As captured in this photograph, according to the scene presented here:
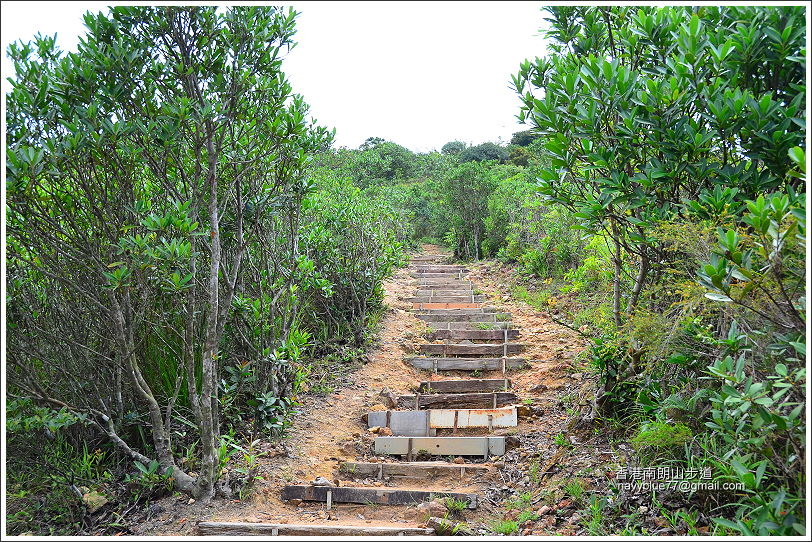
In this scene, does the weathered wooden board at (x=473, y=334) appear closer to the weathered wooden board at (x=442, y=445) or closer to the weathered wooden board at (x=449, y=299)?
the weathered wooden board at (x=449, y=299)

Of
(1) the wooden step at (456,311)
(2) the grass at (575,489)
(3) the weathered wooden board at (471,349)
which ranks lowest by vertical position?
(2) the grass at (575,489)

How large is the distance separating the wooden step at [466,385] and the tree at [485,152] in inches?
1044

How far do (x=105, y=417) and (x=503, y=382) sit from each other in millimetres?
3790

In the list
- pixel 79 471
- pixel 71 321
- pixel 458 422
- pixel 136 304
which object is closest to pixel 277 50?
pixel 136 304

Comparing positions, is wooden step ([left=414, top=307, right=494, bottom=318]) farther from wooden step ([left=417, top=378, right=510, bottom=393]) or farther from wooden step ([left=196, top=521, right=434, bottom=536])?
wooden step ([left=196, top=521, right=434, bottom=536])

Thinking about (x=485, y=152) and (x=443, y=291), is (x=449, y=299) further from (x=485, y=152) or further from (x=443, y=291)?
(x=485, y=152)

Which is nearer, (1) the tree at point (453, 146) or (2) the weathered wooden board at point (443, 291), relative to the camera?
(2) the weathered wooden board at point (443, 291)

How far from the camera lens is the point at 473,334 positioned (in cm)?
797

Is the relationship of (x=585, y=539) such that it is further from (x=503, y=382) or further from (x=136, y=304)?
(x=503, y=382)

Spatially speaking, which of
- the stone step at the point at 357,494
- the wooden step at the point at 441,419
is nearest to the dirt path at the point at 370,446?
the stone step at the point at 357,494

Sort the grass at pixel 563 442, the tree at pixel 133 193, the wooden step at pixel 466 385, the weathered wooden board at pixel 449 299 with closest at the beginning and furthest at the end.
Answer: the tree at pixel 133 193 → the grass at pixel 563 442 → the wooden step at pixel 466 385 → the weathered wooden board at pixel 449 299

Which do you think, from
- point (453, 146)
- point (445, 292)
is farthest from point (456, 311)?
point (453, 146)

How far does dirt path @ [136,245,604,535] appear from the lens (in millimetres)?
3650

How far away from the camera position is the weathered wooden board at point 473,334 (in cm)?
782
